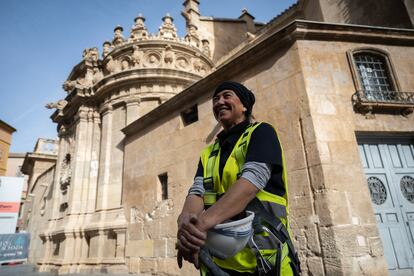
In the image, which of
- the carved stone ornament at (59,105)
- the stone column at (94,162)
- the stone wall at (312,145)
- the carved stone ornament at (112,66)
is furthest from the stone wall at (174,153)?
the carved stone ornament at (59,105)

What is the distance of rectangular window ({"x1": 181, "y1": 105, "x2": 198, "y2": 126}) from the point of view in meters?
7.74

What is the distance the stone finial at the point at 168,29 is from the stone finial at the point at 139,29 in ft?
2.69

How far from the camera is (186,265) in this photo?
6.54 metres

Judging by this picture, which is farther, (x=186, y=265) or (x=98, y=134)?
(x=98, y=134)

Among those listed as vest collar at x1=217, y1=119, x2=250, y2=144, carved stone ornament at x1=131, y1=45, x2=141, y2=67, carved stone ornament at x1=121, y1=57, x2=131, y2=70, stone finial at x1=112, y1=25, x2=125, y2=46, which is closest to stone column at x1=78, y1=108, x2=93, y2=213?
carved stone ornament at x1=121, y1=57, x2=131, y2=70

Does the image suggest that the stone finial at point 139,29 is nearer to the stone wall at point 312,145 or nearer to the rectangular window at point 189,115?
the rectangular window at point 189,115

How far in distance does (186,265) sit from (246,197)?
19.6 ft

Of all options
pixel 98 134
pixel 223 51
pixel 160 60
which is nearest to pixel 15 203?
pixel 98 134

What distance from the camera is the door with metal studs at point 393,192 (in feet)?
15.4

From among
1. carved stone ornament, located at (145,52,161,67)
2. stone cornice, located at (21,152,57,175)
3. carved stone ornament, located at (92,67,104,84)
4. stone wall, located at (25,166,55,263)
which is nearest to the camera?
carved stone ornament, located at (145,52,161,67)

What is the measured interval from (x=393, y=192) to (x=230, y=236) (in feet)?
17.1

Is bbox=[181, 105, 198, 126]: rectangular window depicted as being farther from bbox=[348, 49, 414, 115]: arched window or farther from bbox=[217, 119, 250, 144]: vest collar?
bbox=[217, 119, 250, 144]: vest collar

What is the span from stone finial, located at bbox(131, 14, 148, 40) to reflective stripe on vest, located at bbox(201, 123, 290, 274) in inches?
494

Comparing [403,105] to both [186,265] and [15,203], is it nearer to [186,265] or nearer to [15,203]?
[186,265]
